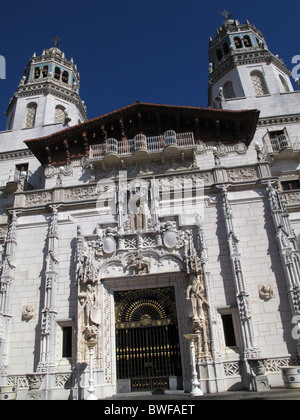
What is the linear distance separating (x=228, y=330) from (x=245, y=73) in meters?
24.5

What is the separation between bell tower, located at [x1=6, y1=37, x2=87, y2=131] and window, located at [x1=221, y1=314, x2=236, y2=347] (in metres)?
20.7

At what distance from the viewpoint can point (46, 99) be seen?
101ft

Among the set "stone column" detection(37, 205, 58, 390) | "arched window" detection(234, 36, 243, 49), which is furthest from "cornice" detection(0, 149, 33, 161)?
"arched window" detection(234, 36, 243, 49)

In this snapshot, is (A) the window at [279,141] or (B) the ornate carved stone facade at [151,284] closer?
(B) the ornate carved stone facade at [151,284]

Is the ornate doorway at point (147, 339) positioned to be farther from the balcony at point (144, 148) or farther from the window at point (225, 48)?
the window at point (225, 48)

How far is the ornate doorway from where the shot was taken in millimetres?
14023

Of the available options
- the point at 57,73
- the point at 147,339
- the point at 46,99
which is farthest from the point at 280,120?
the point at 57,73

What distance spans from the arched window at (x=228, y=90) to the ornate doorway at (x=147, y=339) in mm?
21726

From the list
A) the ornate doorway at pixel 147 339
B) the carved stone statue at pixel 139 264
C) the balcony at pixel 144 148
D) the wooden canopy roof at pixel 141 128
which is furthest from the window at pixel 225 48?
the ornate doorway at pixel 147 339

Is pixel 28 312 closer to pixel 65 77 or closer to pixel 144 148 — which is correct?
pixel 144 148

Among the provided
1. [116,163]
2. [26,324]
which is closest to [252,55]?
[116,163]

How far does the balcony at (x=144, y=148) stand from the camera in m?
21.0
